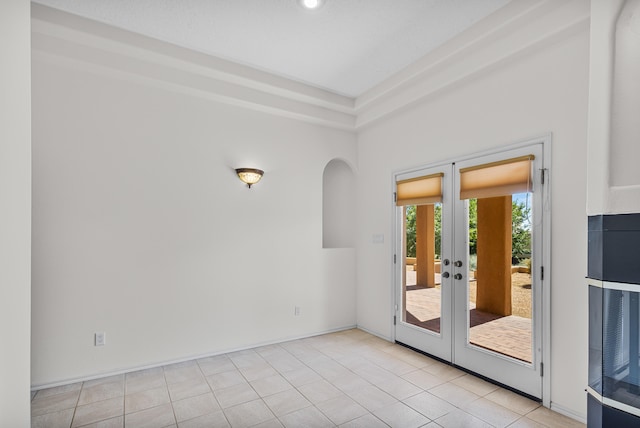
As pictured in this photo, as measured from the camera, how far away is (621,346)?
1.68m

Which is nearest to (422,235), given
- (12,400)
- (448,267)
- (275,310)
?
(448,267)

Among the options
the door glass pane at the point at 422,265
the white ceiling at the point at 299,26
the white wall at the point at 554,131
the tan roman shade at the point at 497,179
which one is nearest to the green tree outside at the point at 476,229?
the door glass pane at the point at 422,265

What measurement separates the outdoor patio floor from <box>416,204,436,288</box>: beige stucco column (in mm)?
122

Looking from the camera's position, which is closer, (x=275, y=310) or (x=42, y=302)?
(x=42, y=302)

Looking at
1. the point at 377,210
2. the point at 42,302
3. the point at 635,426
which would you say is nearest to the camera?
the point at 635,426

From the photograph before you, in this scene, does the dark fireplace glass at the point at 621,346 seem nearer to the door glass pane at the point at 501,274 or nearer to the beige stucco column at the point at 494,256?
the door glass pane at the point at 501,274

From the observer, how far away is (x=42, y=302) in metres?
2.87

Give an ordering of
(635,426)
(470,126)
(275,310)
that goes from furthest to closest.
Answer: (275,310) → (470,126) → (635,426)

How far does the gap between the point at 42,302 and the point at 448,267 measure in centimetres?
383

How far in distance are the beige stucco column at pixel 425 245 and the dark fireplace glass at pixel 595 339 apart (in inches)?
70.4

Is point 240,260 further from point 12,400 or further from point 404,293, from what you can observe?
point 12,400

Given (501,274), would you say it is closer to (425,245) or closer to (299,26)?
(425,245)

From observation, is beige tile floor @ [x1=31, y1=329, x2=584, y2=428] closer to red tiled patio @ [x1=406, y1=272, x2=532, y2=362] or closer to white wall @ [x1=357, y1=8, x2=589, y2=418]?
red tiled patio @ [x1=406, y1=272, x2=532, y2=362]

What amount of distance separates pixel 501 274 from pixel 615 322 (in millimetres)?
1261
